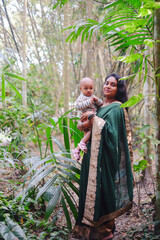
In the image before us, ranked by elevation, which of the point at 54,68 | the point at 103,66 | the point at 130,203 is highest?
the point at 54,68

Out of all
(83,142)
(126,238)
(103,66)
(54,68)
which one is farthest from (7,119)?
(54,68)

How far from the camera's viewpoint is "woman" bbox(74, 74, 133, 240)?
148 centimetres

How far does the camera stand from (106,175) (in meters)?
1.51

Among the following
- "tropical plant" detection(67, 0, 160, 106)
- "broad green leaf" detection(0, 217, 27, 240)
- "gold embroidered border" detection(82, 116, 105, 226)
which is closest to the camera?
"tropical plant" detection(67, 0, 160, 106)

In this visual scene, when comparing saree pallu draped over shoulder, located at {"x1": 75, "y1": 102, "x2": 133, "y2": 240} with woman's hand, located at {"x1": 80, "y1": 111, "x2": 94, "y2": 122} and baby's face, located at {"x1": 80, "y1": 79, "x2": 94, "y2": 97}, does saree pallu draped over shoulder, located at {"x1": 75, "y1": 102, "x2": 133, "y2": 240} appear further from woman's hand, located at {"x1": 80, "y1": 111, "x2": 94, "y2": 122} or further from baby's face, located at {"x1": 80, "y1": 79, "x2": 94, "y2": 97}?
baby's face, located at {"x1": 80, "y1": 79, "x2": 94, "y2": 97}

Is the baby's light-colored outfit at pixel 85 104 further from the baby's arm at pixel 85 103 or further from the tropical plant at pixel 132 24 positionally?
the tropical plant at pixel 132 24

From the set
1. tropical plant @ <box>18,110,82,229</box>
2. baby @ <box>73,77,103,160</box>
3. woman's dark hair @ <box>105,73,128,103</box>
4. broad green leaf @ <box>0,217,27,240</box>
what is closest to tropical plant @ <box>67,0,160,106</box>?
woman's dark hair @ <box>105,73,128,103</box>

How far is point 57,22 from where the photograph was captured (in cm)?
649

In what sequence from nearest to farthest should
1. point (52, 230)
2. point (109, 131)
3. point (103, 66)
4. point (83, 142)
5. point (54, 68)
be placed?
point (109, 131), point (83, 142), point (52, 230), point (103, 66), point (54, 68)

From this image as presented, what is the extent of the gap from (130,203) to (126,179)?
0.20 meters

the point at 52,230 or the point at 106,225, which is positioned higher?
the point at 106,225

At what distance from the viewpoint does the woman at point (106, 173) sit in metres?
1.48

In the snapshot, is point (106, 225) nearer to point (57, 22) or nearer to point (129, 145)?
point (129, 145)

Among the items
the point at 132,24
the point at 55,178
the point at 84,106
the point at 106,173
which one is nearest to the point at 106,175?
the point at 106,173
